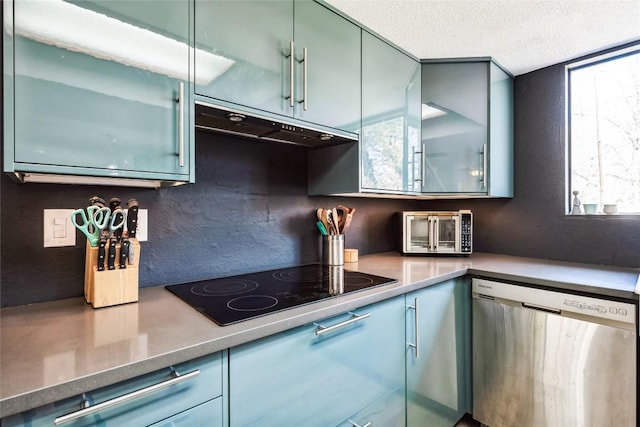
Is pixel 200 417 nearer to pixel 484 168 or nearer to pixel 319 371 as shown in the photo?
Answer: pixel 319 371

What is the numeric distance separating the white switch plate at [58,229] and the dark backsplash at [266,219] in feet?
0.06

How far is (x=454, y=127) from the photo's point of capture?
1.92 meters

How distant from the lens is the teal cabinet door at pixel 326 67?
131cm

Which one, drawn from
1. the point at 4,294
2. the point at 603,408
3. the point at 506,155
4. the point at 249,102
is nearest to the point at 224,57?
the point at 249,102

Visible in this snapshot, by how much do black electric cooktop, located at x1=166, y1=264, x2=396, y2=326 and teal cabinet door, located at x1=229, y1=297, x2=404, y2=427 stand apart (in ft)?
0.32

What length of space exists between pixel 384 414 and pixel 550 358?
803 millimetres

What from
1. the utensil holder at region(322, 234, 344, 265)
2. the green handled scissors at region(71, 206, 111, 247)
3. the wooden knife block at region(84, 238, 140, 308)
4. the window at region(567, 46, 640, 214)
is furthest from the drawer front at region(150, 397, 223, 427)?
the window at region(567, 46, 640, 214)

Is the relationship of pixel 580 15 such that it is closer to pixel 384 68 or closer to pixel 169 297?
pixel 384 68

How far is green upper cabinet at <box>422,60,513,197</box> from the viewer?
1905 mm

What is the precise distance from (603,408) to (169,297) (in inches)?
70.5

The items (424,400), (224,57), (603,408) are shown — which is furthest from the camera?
→ (424,400)

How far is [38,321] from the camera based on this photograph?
87 cm

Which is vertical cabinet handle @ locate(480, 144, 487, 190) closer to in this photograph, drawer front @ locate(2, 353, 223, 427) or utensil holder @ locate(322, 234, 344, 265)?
utensil holder @ locate(322, 234, 344, 265)

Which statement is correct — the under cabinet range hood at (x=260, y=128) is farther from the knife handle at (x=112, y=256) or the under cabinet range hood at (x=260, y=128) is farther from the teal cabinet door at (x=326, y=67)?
the knife handle at (x=112, y=256)
